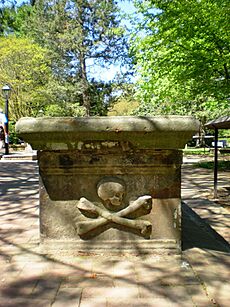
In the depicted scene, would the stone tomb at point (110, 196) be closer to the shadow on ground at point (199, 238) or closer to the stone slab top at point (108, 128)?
the stone slab top at point (108, 128)

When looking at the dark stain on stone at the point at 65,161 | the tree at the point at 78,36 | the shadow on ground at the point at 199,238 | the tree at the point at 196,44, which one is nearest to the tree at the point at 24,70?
the tree at the point at 78,36

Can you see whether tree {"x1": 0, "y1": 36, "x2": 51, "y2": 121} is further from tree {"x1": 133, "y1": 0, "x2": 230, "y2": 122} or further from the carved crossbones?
the carved crossbones

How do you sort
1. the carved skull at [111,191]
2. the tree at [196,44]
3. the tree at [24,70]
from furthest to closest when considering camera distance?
the tree at [24,70], the tree at [196,44], the carved skull at [111,191]

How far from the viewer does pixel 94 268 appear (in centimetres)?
276

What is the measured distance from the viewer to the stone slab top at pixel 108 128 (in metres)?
2.72

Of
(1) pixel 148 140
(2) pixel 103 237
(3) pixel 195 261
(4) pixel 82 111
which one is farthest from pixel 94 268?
(4) pixel 82 111

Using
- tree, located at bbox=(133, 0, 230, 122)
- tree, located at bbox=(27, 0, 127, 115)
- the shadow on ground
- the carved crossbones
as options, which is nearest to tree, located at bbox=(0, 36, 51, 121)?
tree, located at bbox=(27, 0, 127, 115)

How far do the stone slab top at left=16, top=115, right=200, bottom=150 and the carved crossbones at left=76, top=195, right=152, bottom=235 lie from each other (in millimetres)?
565

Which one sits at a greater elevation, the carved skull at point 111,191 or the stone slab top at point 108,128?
the stone slab top at point 108,128

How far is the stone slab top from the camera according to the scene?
272cm

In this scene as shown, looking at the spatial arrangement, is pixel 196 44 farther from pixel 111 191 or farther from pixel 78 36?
pixel 78 36

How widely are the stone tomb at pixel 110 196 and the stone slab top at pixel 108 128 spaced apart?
86 millimetres

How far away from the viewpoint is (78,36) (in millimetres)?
27531

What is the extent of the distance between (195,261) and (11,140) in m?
34.3
